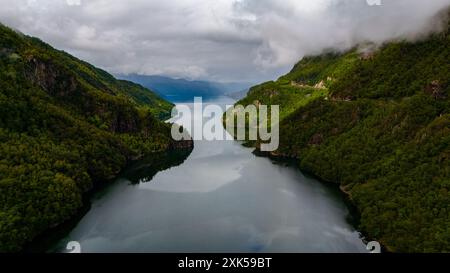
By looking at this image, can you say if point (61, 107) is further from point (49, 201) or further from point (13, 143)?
point (49, 201)

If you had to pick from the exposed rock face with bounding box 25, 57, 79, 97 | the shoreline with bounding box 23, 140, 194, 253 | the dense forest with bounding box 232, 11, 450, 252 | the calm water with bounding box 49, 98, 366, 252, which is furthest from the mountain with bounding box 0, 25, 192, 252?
the dense forest with bounding box 232, 11, 450, 252

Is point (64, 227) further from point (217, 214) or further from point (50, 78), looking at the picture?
point (50, 78)

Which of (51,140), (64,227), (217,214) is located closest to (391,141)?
(217,214)

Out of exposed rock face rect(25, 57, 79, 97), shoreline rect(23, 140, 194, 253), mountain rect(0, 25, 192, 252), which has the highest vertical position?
exposed rock face rect(25, 57, 79, 97)

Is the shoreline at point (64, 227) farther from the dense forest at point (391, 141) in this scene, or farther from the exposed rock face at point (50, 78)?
the dense forest at point (391, 141)

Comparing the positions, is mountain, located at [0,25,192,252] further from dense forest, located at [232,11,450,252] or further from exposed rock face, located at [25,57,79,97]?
dense forest, located at [232,11,450,252]
